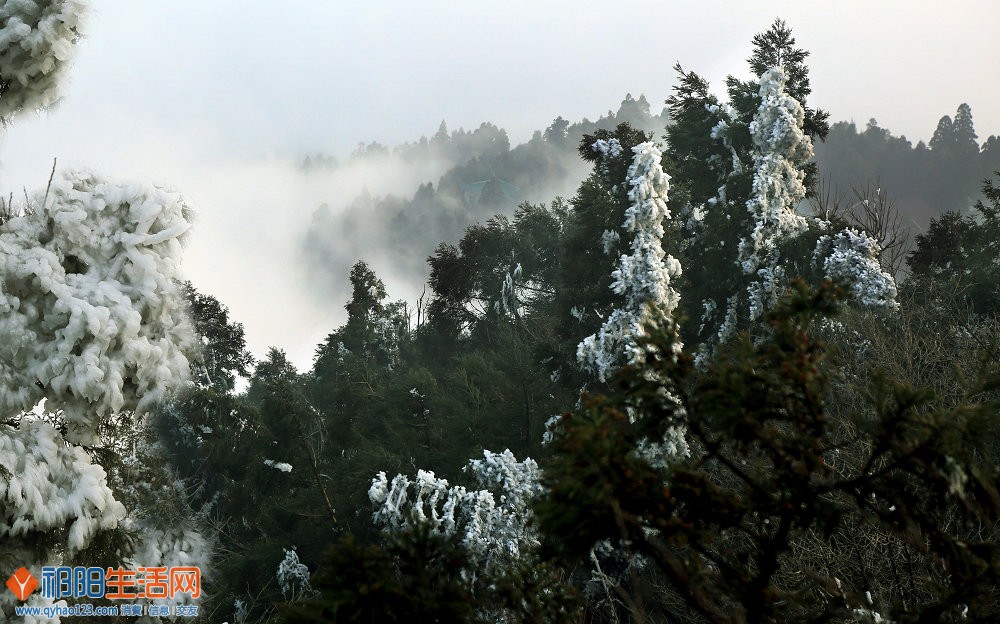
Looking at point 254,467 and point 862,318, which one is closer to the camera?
point 862,318

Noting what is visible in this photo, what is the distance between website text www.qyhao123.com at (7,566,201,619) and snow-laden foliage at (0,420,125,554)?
0.36m

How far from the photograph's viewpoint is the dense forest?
166 inches

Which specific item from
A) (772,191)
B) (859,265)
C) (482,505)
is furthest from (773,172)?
(482,505)

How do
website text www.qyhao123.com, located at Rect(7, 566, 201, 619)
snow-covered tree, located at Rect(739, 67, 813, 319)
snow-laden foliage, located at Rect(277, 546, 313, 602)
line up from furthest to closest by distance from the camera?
snow-covered tree, located at Rect(739, 67, 813, 319) → snow-laden foliage, located at Rect(277, 546, 313, 602) → website text www.qyhao123.com, located at Rect(7, 566, 201, 619)

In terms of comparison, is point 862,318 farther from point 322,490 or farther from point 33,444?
point 33,444

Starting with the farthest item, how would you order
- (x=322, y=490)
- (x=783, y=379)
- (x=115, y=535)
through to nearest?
(x=322, y=490)
(x=115, y=535)
(x=783, y=379)

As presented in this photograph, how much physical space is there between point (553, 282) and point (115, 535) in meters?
27.2

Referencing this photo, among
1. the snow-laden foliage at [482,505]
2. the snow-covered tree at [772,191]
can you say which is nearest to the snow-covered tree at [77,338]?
the snow-laden foliage at [482,505]

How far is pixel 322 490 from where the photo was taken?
22.8m

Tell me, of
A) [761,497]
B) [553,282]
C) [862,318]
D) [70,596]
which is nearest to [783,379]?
[761,497]

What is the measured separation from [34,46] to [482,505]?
1132cm

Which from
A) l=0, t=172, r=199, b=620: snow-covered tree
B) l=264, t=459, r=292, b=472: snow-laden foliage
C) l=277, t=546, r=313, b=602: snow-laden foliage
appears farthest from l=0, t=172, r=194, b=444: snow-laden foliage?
l=264, t=459, r=292, b=472: snow-laden foliage

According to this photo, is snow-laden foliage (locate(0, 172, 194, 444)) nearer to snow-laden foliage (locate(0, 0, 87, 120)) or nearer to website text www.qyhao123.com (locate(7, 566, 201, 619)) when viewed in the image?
snow-laden foliage (locate(0, 0, 87, 120))

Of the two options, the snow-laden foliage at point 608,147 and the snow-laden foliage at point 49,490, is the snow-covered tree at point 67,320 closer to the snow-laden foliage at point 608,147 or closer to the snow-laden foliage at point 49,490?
the snow-laden foliage at point 49,490
